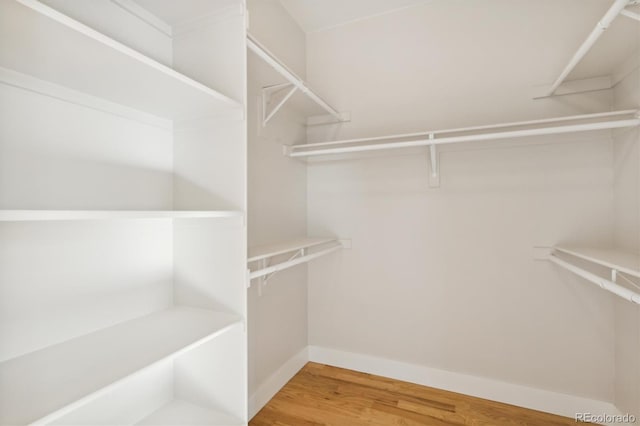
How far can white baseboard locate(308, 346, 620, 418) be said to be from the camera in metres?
1.68

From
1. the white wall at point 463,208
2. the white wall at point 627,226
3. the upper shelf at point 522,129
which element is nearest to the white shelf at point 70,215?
the upper shelf at point 522,129

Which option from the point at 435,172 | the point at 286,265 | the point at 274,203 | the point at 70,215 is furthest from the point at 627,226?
the point at 70,215

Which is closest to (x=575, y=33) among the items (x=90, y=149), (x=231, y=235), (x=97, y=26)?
(x=231, y=235)

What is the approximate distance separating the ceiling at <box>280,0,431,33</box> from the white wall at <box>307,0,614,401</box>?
63mm

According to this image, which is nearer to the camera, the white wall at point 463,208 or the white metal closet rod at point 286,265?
the white metal closet rod at point 286,265

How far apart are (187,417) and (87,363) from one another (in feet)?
1.67

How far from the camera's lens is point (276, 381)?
1900mm

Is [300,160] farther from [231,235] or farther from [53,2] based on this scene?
[53,2]

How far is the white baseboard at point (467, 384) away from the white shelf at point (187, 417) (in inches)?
49.0

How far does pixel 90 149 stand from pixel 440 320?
207cm

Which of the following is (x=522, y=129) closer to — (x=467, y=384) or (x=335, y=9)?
(x=335, y=9)

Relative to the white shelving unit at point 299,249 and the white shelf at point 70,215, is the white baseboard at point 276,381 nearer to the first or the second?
the white shelving unit at point 299,249

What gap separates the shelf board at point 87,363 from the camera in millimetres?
652

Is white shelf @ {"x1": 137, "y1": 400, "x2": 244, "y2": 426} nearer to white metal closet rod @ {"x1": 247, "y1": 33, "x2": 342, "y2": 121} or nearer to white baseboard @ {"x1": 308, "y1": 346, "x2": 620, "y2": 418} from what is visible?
white baseboard @ {"x1": 308, "y1": 346, "x2": 620, "y2": 418}
